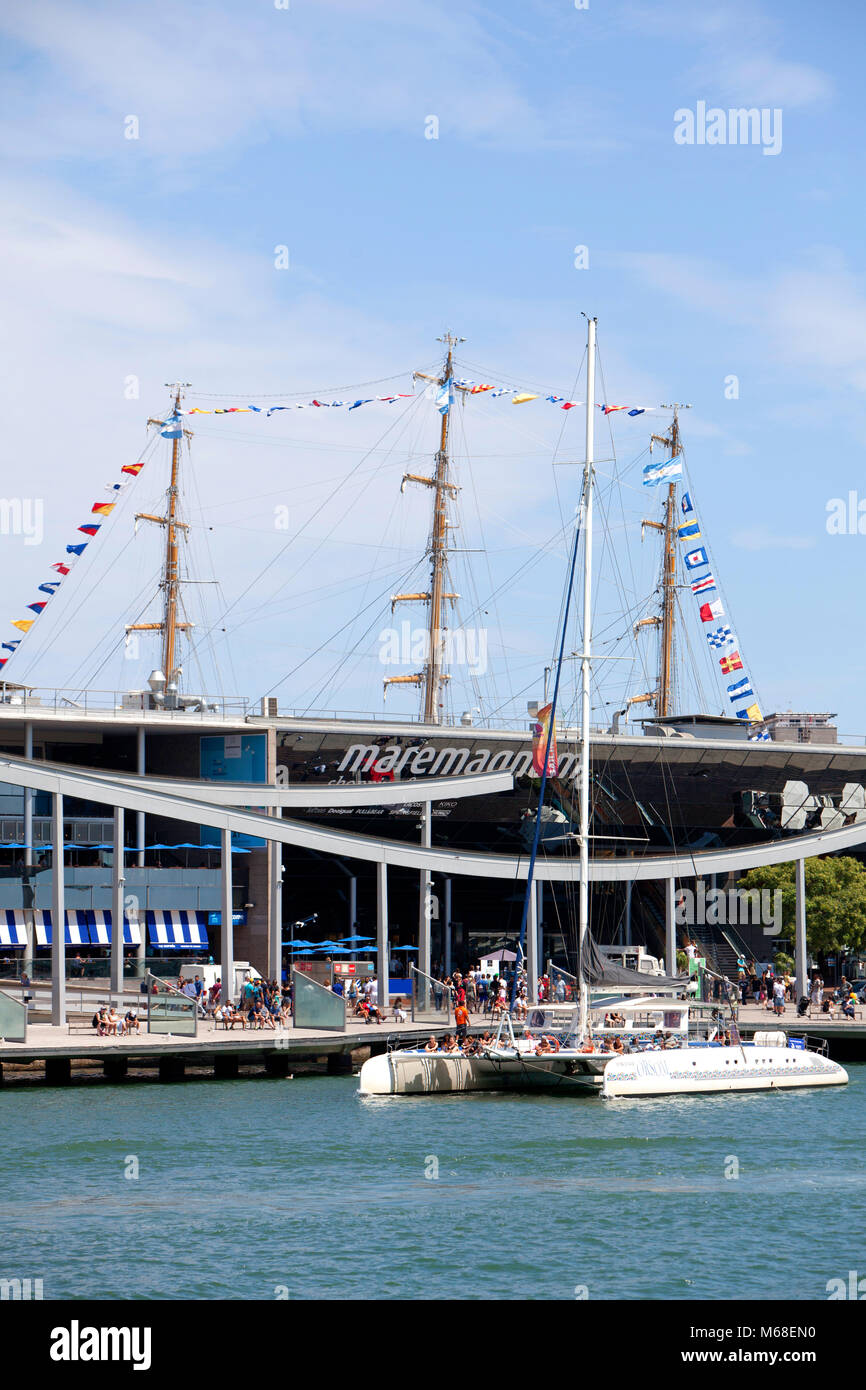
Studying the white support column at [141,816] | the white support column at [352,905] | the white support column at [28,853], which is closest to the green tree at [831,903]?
the white support column at [352,905]

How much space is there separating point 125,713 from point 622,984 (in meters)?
28.1

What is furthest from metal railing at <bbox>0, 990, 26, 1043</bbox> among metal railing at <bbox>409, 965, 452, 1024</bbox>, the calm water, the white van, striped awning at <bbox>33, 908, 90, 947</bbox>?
the white van

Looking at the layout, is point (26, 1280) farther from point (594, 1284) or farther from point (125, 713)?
point (125, 713)

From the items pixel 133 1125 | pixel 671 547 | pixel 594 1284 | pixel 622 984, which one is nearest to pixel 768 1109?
pixel 622 984

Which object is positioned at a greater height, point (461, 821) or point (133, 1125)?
point (461, 821)

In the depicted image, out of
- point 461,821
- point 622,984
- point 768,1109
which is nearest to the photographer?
point 768,1109

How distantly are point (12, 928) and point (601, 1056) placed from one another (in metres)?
27.2

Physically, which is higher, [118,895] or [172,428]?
[172,428]

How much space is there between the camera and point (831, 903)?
230 feet

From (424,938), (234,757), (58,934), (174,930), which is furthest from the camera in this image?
(234,757)

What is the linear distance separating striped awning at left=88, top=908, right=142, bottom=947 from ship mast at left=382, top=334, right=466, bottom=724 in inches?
746

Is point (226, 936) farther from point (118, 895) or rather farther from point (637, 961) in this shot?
point (637, 961)

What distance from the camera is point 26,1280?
2323cm

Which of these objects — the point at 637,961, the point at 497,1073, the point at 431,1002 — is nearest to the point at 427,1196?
the point at 497,1073
